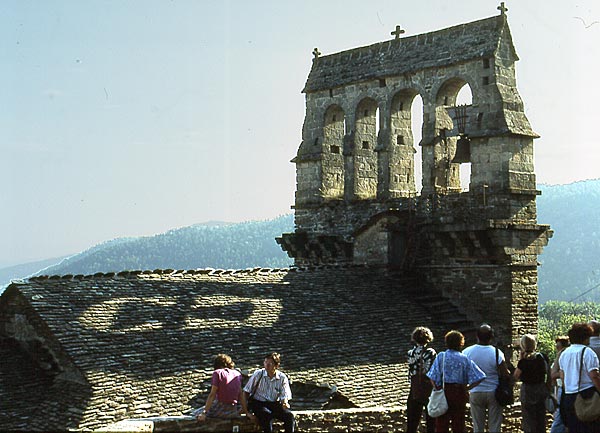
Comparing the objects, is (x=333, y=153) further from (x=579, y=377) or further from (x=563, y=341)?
(x=579, y=377)

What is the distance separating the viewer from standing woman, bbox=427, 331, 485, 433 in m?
13.6

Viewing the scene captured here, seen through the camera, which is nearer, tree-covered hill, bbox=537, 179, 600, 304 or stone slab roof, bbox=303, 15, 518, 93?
stone slab roof, bbox=303, 15, 518, 93

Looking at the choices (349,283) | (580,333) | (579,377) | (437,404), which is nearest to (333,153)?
(349,283)

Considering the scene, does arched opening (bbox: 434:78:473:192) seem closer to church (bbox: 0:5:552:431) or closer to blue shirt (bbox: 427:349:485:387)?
church (bbox: 0:5:552:431)

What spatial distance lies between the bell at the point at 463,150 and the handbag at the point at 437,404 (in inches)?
641

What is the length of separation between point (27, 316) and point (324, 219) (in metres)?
13.3

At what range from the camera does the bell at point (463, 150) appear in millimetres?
29219

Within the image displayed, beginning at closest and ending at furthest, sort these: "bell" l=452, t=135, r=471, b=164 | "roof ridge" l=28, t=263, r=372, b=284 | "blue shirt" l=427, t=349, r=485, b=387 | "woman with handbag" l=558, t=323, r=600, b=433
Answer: "woman with handbag" l=558, t=323, r=600, b=433 → "blue shirt" l=427, t=349, r=485, b=387 → "roof ridge" l=28, t=263, r=372, b=284 → "bell" l=452, t=135, r=471, b=164

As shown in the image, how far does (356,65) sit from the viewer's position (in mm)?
32375

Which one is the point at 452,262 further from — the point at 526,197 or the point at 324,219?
the point at 324,219

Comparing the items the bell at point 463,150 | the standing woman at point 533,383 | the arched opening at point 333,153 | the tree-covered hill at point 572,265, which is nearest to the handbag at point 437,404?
the standing woman at point 533,383

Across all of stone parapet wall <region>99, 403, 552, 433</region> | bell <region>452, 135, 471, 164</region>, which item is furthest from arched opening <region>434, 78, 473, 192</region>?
stone parapet wall <region>99, 403, 552, 433</region>

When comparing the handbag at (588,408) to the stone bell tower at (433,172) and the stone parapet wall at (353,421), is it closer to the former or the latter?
the stone parapet wall at (353,421)

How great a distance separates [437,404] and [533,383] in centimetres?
151
